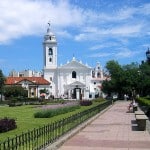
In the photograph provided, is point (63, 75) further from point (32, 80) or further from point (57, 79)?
point (32, 80)

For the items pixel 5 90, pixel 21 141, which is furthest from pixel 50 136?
pixel 5 90

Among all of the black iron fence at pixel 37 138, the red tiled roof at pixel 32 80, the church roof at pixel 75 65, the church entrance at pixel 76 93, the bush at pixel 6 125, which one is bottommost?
the black iron fence at pixel 37 138

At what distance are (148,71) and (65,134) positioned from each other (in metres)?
79.8

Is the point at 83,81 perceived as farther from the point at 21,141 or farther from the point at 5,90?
the point at 21,141

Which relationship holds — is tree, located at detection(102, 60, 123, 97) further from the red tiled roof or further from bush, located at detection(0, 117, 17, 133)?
bush, located at detection(0, 117, 17, 133)

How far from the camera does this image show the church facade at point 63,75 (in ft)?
442

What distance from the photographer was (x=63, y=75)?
450ft

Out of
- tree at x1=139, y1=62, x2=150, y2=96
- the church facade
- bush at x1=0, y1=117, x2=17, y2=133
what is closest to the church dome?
the church facade

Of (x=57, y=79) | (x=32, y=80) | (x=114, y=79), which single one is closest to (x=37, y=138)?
(x=114, y=79)

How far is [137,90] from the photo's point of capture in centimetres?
10012

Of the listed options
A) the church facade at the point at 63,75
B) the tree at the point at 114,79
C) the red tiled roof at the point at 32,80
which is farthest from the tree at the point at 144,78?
the red tiled roof at the point at 32,80

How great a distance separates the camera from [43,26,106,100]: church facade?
135m

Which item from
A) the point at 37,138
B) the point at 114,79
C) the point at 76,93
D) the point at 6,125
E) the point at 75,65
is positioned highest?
the point at 75,65

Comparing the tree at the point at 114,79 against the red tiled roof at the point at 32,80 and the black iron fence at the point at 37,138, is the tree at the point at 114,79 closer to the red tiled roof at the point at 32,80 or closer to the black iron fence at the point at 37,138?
the red tiled roof at the point at 32,80
